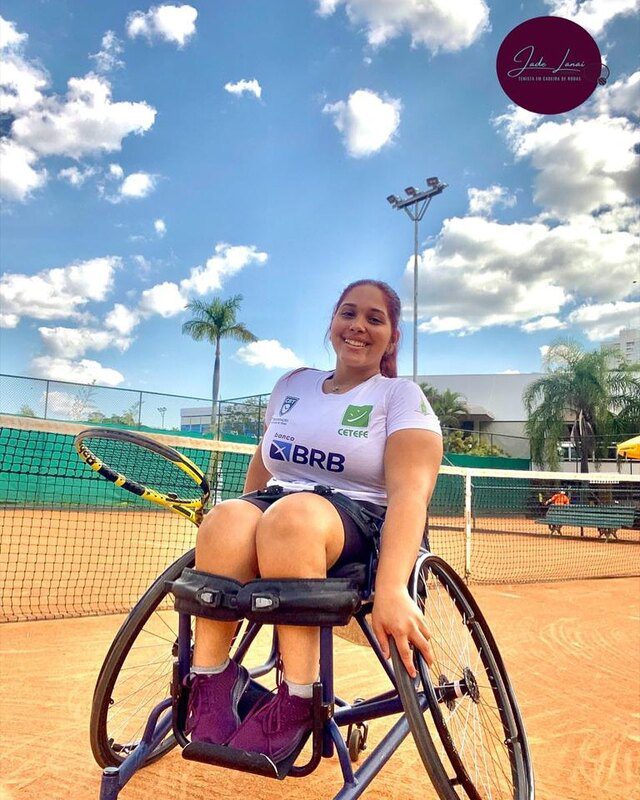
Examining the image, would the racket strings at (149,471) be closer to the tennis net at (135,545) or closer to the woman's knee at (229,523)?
the tennis net at (135,545)

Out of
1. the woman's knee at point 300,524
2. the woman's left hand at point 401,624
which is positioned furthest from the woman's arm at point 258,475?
the woman's left hand at point 401,624

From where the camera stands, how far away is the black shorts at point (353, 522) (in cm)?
174

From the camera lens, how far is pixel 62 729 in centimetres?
273

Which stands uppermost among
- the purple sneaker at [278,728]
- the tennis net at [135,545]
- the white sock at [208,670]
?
the white sock at [208,670]

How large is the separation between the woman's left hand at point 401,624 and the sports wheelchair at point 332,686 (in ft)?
0.09

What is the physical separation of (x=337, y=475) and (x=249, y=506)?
326mm

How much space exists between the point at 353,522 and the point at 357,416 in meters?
0.35

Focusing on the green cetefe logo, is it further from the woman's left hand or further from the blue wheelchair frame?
the woman's left hand

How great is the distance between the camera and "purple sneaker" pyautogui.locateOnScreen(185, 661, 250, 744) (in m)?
1.56

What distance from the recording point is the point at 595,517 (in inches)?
551

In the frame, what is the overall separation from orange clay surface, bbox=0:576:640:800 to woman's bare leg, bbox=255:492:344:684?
40.1 inches

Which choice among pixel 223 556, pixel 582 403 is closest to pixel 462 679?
pixel 223 556

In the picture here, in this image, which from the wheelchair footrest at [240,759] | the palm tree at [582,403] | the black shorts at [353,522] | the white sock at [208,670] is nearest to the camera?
the wheelchair footrest at [240,759]

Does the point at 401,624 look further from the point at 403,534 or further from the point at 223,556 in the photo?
the point at 223,556
